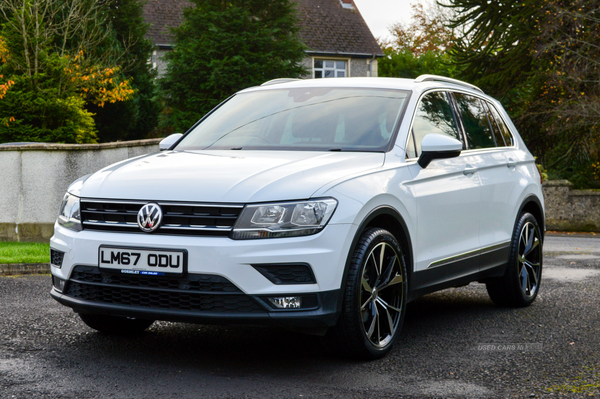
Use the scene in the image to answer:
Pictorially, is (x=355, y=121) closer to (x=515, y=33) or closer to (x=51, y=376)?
(x=51, y=376)

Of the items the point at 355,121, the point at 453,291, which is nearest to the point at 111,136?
the point at 453,291

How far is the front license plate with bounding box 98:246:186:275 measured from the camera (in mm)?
4176

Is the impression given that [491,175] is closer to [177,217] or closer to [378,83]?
[378,83]

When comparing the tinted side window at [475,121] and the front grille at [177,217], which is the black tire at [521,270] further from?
the front grille at [177,217]

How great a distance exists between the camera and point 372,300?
4734 mm

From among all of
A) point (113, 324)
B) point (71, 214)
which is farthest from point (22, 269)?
point (71, 214)

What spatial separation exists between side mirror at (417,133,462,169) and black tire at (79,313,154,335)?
2.32 metres

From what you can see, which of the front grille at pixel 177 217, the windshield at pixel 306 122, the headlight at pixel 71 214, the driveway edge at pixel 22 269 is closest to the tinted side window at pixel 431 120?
the windshield at pixel 306 122

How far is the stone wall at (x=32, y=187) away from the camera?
478 inches

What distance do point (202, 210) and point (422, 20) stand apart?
4858 cm

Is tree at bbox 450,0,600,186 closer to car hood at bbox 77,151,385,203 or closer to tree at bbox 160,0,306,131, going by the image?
tree at bbox 160,0,306,131

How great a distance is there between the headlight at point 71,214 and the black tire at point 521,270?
3728 mm

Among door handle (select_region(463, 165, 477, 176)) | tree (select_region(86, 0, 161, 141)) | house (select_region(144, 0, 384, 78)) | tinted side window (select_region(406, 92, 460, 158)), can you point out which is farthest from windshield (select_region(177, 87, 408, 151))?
house (select_region(144, 0, 384, 78))

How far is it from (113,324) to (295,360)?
54.3 inches
